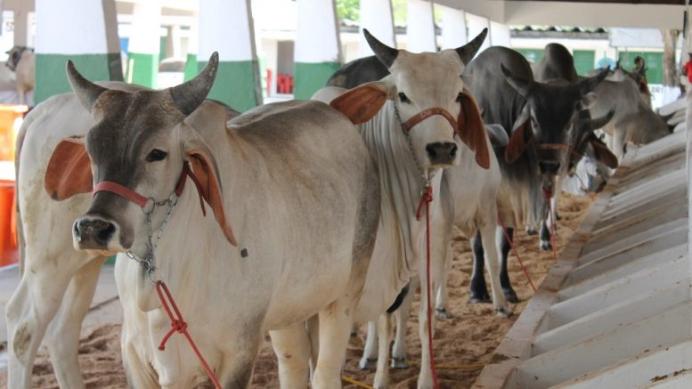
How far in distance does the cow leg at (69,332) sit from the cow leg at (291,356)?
111cm

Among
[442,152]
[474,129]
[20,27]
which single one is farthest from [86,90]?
[20,27]

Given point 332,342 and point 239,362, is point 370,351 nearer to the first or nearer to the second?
point 332,342

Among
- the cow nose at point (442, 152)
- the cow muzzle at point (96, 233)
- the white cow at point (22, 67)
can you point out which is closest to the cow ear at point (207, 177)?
the cow muzzle at point (96, 233)

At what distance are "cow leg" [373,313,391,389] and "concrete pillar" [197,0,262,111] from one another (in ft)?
14.4

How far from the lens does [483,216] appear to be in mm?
7348

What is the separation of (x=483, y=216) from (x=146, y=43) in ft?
43.7

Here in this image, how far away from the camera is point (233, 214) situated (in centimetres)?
331

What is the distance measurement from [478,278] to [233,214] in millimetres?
5205

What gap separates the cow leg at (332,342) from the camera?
401cm

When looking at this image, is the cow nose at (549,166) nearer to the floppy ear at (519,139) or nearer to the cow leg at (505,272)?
the floppy ear at (519,139)

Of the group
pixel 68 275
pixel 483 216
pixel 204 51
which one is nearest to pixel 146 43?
pixel 204 51

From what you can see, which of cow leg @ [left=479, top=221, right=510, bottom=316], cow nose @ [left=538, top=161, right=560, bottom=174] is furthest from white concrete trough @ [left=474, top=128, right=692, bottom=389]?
cow nose @ [left=538, top=161, right=560, bottom=174]

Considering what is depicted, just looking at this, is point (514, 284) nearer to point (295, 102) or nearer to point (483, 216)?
point (483, 216)

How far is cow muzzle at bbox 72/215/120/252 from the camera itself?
2.84 m
